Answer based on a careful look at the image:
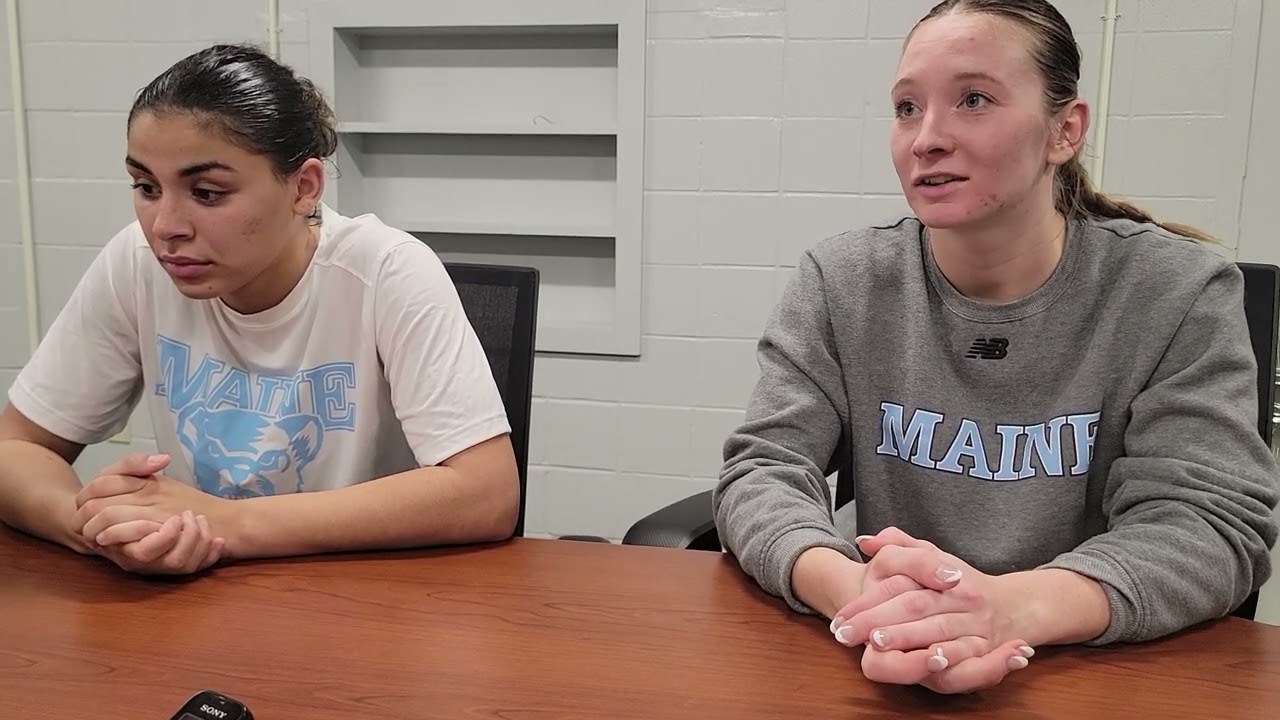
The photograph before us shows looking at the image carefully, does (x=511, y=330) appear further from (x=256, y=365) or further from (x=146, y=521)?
(x=146, y=521)

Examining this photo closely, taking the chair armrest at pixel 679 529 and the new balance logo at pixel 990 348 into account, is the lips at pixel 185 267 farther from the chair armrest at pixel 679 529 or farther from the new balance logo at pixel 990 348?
the new balance logo at pixel 990 348

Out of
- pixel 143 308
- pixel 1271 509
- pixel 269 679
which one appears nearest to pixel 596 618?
pixel 269 679

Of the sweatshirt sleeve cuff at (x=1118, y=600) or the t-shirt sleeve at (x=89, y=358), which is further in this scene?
the t-shirt sleeve at (x=89, y=358)

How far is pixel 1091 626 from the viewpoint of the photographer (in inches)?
37.0

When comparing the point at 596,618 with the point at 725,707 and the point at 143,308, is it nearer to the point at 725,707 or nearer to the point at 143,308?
the point at 725,707

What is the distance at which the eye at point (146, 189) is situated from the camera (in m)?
1.25

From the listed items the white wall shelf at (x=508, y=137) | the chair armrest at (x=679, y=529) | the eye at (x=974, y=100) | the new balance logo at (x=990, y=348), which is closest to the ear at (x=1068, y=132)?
the eye at (x=974, y=100)

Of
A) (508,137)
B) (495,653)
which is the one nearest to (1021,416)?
(495,653)

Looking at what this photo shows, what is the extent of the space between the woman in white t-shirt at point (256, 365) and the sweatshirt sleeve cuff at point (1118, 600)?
676 mm

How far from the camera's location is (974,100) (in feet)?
3.86

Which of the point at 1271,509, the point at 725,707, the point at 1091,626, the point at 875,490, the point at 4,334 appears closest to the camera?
the point at 725,707

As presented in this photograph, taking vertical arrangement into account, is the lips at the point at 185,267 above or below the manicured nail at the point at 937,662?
above

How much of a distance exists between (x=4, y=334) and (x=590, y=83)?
1.87 metres

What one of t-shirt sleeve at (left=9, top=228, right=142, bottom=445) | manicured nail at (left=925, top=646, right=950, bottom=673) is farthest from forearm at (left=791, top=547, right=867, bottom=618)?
t-shirt sleeve at (left=9, top=228, right=142, bottom=445)
